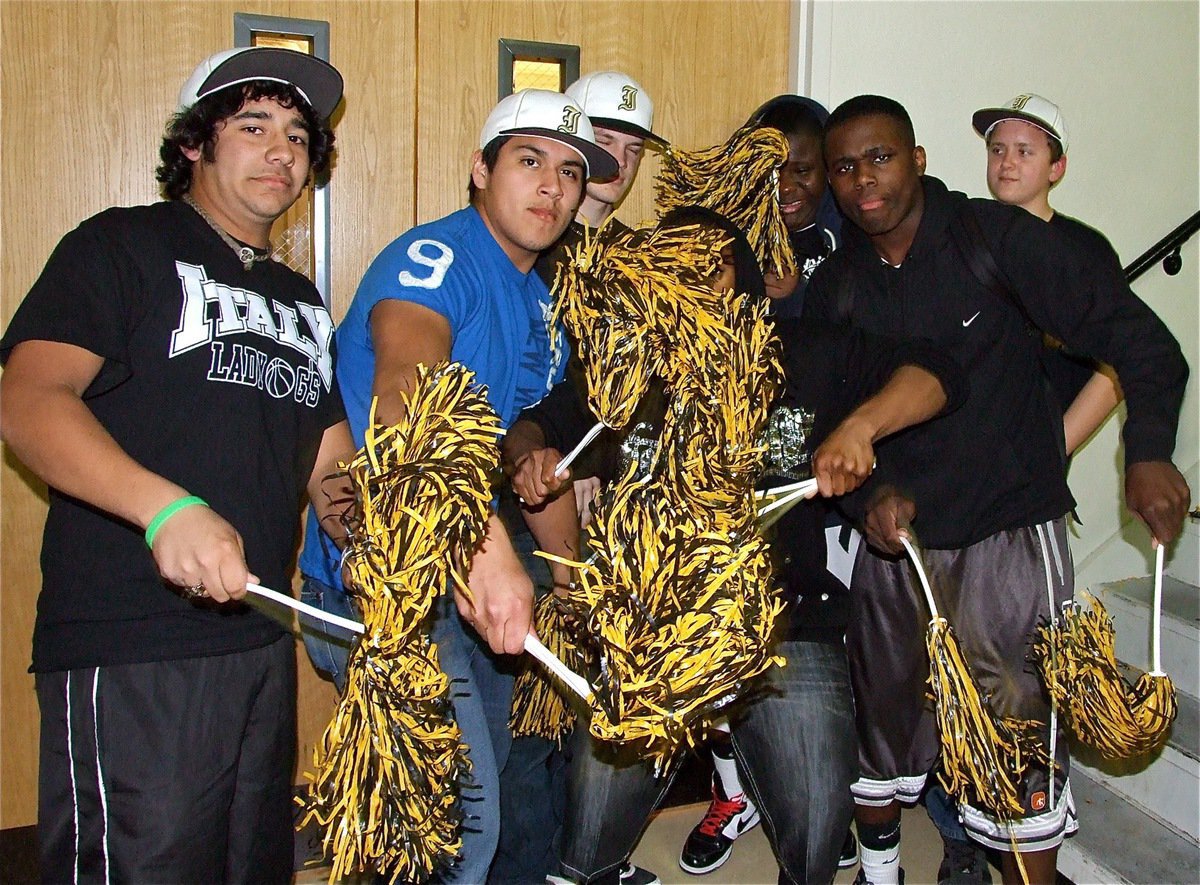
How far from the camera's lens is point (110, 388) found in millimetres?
1437

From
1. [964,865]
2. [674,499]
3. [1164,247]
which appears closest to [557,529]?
[674,499]

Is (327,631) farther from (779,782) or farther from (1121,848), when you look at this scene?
(1121,848)

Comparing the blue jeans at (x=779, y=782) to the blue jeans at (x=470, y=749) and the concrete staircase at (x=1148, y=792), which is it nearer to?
the blue jeans at (x=470, y=749)

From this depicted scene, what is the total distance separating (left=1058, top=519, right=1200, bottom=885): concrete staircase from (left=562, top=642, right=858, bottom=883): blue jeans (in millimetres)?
1057

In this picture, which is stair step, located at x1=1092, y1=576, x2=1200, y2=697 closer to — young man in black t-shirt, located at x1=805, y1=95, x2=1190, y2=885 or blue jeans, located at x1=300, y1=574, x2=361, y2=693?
young man in black t-shirt, located at x1=805, y1=95, x2=1190, y2=885

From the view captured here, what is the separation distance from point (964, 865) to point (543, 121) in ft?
6.46

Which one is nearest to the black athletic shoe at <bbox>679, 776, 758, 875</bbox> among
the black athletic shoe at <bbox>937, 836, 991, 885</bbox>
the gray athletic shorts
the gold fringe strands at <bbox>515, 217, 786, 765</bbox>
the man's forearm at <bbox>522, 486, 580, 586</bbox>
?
the black athletic shoe at <bbox>937, 836, 991, 885</bbox>

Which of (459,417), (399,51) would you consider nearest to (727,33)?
(399,51)

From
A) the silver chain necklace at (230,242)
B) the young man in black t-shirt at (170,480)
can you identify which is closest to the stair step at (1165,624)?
the young man in black t-shirt at (170,480)

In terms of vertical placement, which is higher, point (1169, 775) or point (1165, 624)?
point (1165, 624)

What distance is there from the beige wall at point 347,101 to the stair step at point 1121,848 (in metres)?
2.07

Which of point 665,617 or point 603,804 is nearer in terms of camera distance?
point 665,617

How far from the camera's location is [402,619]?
128 centimetres

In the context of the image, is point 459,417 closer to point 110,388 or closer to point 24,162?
point 110,388
